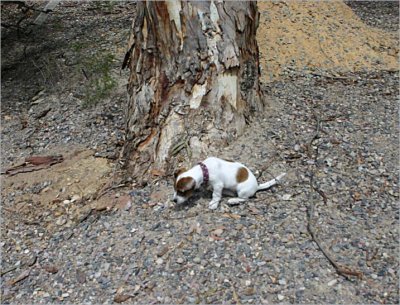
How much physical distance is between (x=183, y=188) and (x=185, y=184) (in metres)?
0.03

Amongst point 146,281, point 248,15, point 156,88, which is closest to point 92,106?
point 156,88

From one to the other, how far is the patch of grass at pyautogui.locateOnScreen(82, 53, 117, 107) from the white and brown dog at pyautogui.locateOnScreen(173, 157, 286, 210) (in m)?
2.39

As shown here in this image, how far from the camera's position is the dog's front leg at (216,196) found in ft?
12.6

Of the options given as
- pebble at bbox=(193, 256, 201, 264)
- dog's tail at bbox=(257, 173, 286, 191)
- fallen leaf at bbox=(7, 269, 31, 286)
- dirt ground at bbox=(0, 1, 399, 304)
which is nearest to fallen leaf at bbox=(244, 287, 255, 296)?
dirt ground at bbox=(0, 1, 399, 304)

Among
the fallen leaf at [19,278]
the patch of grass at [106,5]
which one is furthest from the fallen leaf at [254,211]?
the patch of grass at [106,5]

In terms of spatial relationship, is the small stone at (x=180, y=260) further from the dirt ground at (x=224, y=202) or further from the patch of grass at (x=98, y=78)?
the patch of grass at (x=98, y=78)

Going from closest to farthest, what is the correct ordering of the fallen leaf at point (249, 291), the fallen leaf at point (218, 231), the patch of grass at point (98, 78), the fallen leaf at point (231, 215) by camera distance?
the fallen leaf at point (249, 291)
the fallen leaf at point (218, 231)
the fallen leaf at point (231, 215)
the patch of grass at point (98, 78)

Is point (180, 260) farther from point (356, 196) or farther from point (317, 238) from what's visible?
point (356, 196)

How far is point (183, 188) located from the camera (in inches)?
145

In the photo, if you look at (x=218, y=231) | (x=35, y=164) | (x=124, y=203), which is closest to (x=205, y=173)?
(x=218, y=231)

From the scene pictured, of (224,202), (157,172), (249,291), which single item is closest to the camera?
(249,291)

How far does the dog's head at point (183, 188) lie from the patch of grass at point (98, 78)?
242cm

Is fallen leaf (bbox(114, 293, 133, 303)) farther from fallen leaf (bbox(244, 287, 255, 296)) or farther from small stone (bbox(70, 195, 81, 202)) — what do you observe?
small stone (bbox(70, 195, 81, 202))

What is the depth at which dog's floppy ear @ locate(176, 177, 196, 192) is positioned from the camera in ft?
12.1
